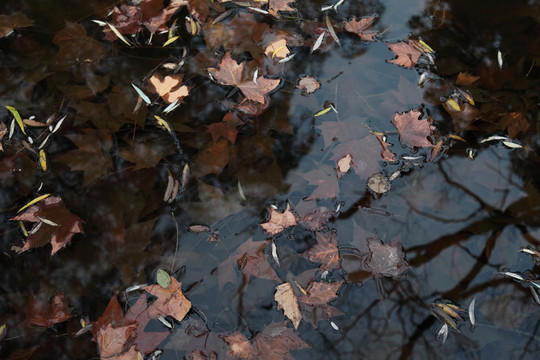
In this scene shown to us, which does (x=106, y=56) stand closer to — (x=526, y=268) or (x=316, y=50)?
(x=316, y=50)

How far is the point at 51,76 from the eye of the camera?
2.17 m

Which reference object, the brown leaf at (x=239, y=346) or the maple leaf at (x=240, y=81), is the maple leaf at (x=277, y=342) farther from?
the maple leaf at (x=240, y=81)

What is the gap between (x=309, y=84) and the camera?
2.11 meters

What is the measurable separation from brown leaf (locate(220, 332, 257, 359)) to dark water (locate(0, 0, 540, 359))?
38 millimetres

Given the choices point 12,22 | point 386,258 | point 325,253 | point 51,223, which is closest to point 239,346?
point 325,253

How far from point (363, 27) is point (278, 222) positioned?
129cm

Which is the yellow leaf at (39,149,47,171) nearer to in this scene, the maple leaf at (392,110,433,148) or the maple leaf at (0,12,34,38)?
the maple leaf at (0,12,34,38)

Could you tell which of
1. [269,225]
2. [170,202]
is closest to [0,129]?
[170,202]

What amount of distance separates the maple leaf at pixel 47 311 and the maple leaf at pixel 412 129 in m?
1.69

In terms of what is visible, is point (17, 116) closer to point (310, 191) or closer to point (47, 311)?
point (47, 311)

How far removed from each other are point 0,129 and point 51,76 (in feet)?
1.28

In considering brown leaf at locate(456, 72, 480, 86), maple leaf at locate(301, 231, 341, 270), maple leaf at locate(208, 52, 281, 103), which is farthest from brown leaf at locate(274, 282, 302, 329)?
brown leaf at locate(456, 72, 480, 86)

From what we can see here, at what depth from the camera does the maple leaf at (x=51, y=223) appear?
5.74ft

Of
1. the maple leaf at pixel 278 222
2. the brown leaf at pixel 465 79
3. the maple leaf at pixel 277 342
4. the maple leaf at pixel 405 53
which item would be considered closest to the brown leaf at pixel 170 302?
the maple leaf at pixel 277 342
